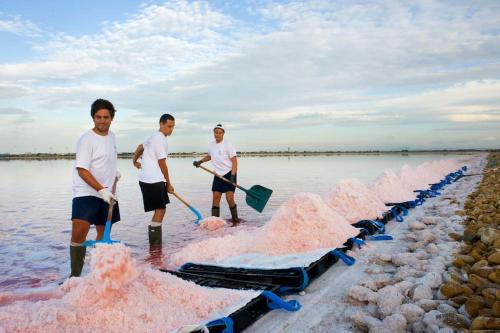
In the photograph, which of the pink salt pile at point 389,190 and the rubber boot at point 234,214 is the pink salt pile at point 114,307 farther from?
the pink salt pile at point 389,190

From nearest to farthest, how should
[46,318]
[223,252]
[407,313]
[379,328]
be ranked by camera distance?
[46,318] < [379,328] < [407,313] < [223,252]

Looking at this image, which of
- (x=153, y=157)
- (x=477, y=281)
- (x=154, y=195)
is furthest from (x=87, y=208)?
(x=477, y=281)

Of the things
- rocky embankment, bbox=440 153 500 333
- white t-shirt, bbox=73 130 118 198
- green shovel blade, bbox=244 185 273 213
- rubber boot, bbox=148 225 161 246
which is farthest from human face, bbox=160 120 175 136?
rocky embankment, bbox=440 153 500 333

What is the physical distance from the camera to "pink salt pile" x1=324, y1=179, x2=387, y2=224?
596cm

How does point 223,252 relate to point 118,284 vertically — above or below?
below

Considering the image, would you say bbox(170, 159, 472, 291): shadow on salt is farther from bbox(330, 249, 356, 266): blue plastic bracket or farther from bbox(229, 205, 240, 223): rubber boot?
bbox(229, 205, 240, 223): rubber boot

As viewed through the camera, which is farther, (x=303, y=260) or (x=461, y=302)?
(x=303, y=260)

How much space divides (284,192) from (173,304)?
10.6m

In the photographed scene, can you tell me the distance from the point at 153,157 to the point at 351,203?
10.1 feet

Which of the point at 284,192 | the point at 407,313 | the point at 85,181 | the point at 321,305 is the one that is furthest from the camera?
the point at 284,192

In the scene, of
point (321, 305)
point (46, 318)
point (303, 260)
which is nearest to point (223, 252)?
point (303, 260)

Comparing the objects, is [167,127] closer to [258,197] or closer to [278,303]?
[258,197]

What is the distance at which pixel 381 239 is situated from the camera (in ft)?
17.0

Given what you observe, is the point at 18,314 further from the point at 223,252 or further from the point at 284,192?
the point at 284,192
